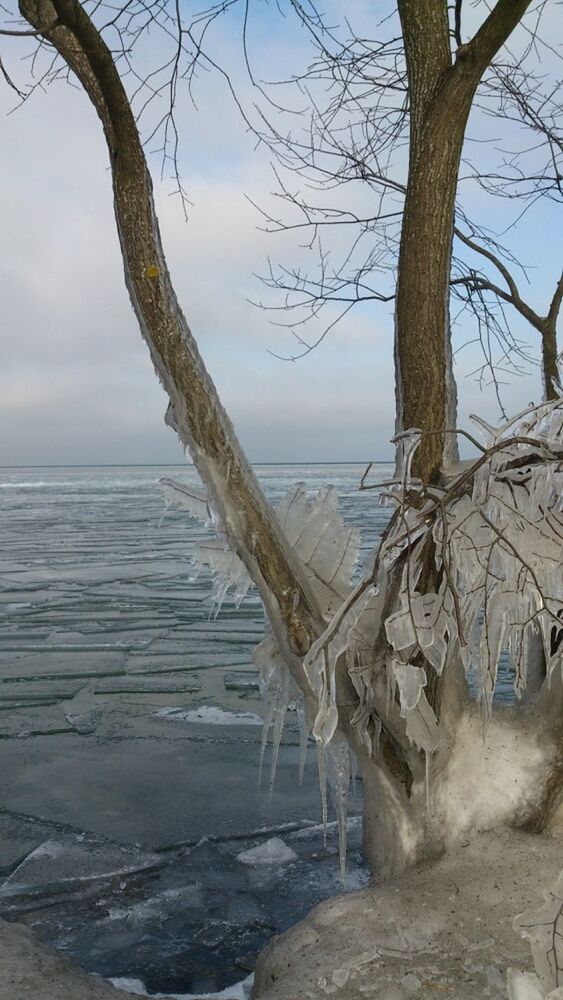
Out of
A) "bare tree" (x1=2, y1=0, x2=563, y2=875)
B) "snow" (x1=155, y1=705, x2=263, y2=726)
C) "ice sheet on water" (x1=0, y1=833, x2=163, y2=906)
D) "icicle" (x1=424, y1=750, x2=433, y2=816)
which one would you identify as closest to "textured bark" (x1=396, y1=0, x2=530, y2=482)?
"bare tree" (x1=2, y1=0, x2=563, y2=875)

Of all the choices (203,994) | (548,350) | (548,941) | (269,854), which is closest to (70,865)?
(269,854)

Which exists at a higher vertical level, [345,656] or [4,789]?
[345,656]

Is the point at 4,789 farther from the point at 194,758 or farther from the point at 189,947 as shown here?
the point at 189,947

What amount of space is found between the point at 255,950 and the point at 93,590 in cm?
648

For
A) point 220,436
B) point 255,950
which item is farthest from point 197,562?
point 255,950

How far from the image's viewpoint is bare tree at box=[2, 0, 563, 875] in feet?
8.45

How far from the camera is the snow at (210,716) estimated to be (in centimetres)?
509

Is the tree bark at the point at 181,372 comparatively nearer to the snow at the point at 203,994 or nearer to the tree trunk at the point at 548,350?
the snow at the point at 203,994

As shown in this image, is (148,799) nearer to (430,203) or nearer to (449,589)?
(449,589)

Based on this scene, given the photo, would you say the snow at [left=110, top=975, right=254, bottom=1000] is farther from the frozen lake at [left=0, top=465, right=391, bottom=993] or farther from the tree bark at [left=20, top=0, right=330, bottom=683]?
the tree bark at [left=20, top=0, right=330, bottom=683]

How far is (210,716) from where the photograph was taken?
5184mm

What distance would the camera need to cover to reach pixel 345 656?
9.39 ft

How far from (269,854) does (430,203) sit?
2668mm

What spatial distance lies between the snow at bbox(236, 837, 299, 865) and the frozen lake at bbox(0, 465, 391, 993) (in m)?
0.02
